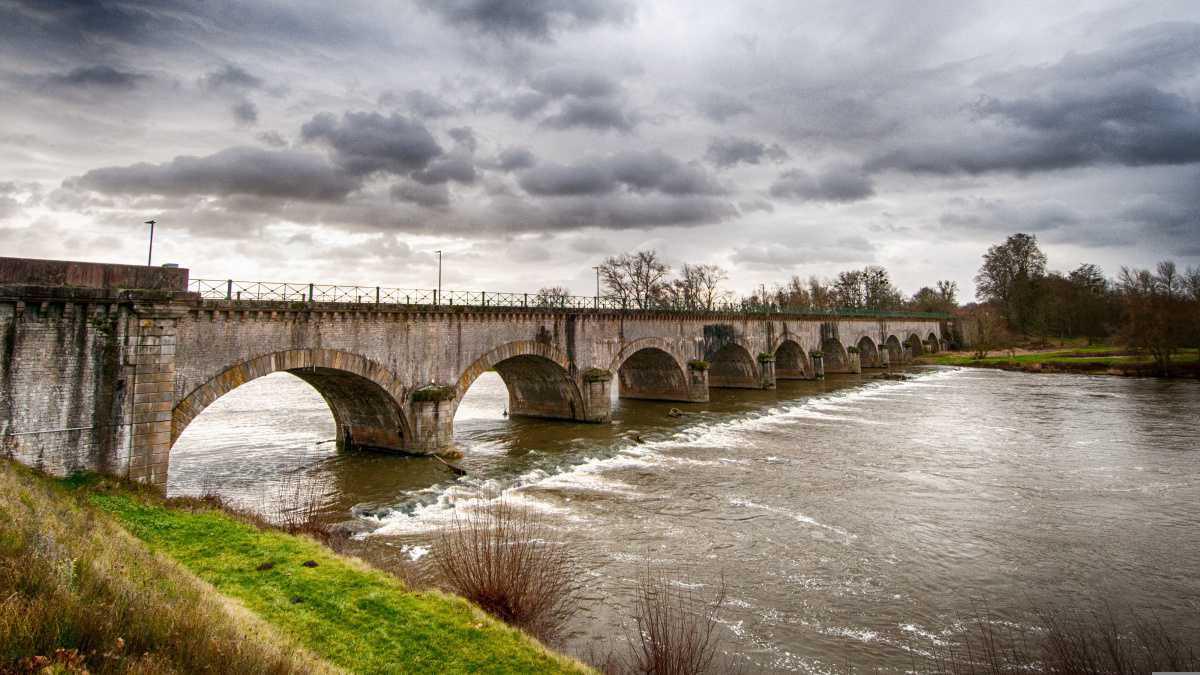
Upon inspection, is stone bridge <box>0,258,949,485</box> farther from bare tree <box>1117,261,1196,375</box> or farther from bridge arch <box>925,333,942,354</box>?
bridge arch <box>925,333,942,354</box>

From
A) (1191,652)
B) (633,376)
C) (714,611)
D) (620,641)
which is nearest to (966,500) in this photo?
(1191,652)

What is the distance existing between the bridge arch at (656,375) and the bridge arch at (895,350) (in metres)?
58.2

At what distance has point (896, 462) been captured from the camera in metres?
25.6

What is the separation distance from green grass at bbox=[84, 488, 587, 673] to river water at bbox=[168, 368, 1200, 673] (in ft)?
7.39

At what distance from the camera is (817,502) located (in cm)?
1984

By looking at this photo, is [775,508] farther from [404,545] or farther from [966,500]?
[404,545]

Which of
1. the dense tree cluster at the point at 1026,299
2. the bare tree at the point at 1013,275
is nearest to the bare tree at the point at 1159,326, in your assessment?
the dense tree cluster at the point at 1026,299

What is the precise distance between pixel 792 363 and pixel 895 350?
38.8m

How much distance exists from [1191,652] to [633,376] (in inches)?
1487

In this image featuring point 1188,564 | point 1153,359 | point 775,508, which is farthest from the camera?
point 1153,359

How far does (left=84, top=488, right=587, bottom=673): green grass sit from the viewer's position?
9062 millimetres

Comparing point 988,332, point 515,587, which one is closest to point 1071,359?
point 988,332

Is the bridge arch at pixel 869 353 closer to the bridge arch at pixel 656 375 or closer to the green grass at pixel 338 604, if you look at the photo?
the bridge arch at pixel 656 375

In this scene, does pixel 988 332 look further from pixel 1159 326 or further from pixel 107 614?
pixel 107 614
